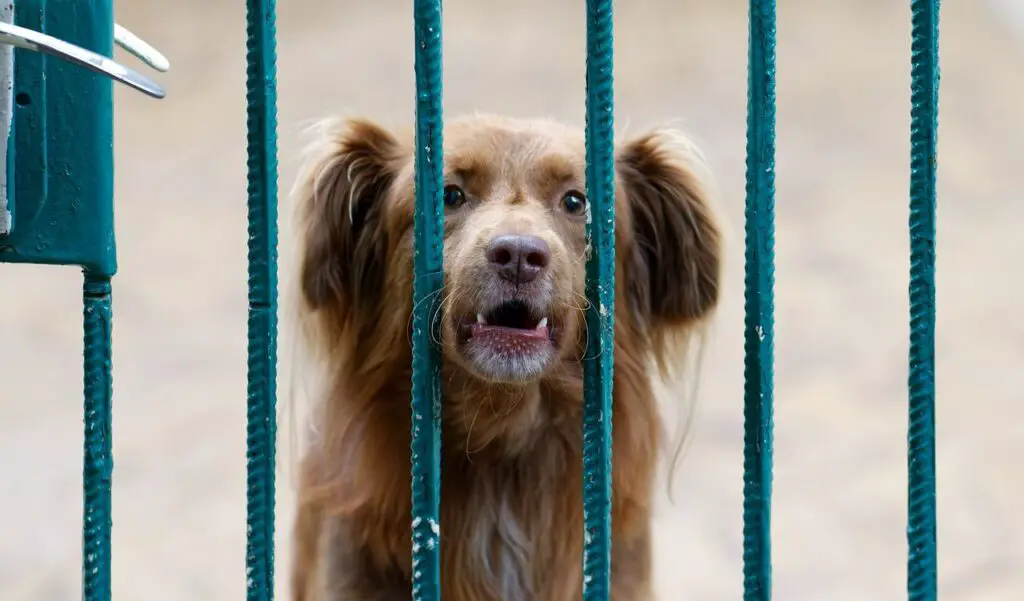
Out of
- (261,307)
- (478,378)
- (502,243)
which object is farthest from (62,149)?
(478,378)

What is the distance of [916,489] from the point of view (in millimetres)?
1373

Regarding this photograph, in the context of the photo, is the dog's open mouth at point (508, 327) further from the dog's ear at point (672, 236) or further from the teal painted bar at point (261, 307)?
the teal painted bar at point (261, 307)

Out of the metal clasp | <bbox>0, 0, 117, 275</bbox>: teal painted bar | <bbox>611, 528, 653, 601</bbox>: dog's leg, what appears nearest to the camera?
the metal clasp

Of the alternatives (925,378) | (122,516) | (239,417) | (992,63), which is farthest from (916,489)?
(992,63)

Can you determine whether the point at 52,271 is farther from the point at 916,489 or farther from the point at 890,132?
the point at 916,489

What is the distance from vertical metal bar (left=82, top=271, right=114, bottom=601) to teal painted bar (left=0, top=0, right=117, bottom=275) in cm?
5

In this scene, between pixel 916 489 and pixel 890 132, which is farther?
pixel 890 132

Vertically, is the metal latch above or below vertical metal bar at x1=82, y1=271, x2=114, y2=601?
above

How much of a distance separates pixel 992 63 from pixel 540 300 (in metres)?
5.90

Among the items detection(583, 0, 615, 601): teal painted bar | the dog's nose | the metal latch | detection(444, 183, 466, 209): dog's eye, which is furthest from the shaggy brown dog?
the metal latch

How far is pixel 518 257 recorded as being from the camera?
2070 mm

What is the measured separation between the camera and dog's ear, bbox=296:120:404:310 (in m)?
2.64

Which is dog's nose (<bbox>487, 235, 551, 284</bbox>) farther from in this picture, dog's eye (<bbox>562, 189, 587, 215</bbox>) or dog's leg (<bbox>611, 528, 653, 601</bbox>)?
dog's leg (<bbox>611, 528, 653, 601</bbox>)

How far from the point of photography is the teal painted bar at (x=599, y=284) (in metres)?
1.32
